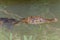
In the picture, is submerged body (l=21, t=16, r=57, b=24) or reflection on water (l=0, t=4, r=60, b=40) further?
submerged body (l=21, t=16, r=57, b=24)

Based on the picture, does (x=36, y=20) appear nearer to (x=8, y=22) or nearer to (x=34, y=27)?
(x=34, y=27)

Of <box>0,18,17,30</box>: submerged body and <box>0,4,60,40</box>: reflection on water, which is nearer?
<box>0,4,60,40</box>: reflection on water

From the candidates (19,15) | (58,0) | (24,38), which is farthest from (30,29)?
(58,0)

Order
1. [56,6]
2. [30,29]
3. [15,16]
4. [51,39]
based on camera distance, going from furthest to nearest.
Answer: [56,6]
[15,16]
[30,29]
[51,39]

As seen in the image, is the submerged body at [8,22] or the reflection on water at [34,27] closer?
the reflection on water at [34,27]

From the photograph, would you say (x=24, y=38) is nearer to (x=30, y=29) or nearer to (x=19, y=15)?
(x=30, y=29)

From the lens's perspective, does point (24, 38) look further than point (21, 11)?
No

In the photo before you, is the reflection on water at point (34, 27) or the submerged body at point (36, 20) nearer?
the reflection on water at point (34, 27)

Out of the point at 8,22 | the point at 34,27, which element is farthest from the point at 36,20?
the point at 8,22
